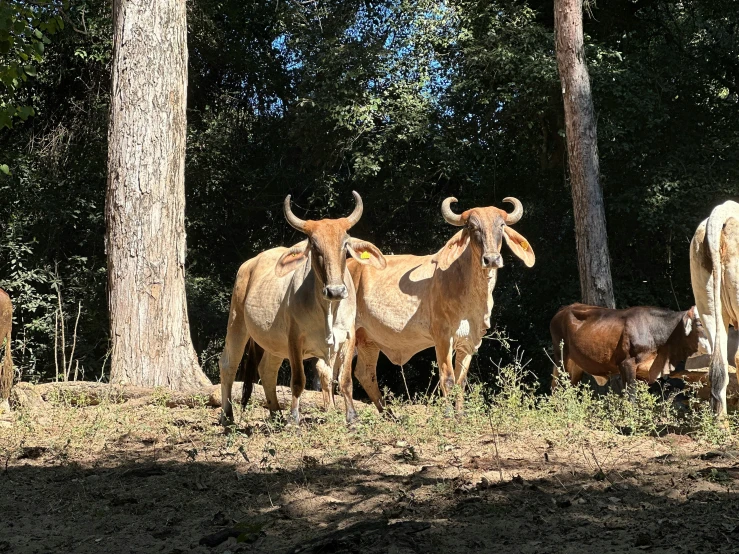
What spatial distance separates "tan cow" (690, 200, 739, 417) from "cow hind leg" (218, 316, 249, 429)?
14.8 ft

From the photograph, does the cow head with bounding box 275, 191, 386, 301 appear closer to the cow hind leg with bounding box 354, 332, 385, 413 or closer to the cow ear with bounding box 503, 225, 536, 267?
the cow ear with bounding box 503, 225, 536, 267

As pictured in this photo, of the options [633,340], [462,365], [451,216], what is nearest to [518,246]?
[451,216]

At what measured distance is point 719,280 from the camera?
8281 millimetres

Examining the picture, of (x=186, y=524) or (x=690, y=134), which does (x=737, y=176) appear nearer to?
(x=690, y=134)

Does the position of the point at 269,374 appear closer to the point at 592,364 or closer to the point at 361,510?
the point at 592,364

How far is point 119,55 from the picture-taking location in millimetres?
12414

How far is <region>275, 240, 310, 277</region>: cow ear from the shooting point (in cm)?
968

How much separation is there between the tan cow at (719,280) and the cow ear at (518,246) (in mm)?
2359

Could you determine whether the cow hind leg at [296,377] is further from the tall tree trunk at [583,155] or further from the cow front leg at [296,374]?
the tall tree trunk at [583,155]

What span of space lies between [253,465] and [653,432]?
3.21 m

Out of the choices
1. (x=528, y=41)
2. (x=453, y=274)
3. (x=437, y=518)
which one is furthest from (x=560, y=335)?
(x=437, y=518)

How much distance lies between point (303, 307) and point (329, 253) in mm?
642

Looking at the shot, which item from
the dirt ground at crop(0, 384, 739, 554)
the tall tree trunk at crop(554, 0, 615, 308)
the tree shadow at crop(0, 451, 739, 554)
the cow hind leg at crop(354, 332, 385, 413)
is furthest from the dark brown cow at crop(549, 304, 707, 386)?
the tree shadow at crop(0, 451, 739, 554)

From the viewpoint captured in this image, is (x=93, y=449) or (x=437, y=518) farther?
(x=93, y=449)
